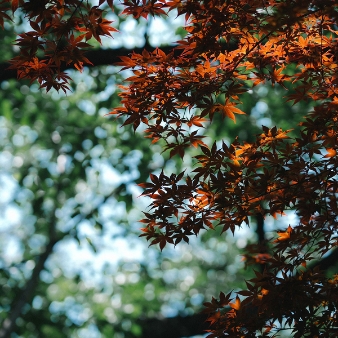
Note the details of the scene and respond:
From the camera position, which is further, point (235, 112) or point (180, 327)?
point (180, 327)

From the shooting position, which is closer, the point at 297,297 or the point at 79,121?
the point at 297,297

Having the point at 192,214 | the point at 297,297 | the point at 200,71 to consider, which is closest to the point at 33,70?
the point at 200,71

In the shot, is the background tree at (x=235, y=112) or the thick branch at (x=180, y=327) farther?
the thick branch at (x=180, y=327)

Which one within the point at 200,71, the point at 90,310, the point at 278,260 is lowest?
the point at 278,260

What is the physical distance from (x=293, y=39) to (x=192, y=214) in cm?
89

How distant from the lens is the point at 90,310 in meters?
10.0

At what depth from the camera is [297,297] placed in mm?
1869

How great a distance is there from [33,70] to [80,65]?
0.21m

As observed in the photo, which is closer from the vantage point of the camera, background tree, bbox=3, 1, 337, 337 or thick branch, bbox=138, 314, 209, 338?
background tree, bbox=3, 1, 337, 337

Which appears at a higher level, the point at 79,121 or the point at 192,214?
the point at 79,121

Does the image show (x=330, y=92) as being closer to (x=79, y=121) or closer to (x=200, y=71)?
(x=200, y=71)

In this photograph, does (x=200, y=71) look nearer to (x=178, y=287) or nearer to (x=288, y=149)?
(x=288, y=149)

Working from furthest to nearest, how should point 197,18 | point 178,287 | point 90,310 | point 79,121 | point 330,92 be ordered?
point 178,287 → point 90,310 → point 79,121 → point 330,92 → point 197,18

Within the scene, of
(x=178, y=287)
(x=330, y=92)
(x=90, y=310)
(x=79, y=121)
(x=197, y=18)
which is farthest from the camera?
(x=178, y=287)
